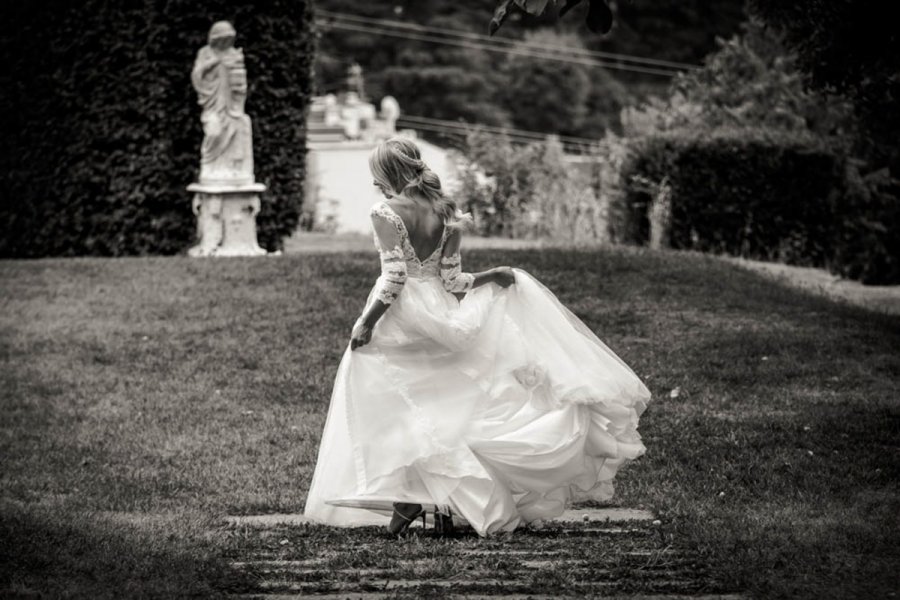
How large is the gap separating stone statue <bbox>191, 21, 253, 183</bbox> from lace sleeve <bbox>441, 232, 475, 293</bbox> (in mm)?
9158

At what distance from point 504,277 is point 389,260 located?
0.70 m

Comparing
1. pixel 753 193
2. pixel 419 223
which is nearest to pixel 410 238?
pixel 419 223

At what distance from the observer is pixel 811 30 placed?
33.4 ft

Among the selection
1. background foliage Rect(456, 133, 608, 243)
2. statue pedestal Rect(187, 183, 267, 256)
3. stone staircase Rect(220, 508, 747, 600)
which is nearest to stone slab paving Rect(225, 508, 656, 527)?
stone staircase Rect(220, 508, 747, 600)

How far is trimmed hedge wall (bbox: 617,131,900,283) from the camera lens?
1827 centimetres

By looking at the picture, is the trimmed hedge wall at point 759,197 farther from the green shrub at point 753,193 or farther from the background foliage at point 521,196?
the background foliage at point 521,196

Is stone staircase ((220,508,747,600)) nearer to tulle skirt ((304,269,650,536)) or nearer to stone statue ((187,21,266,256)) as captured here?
tulle skirt ((304,269,650,536))

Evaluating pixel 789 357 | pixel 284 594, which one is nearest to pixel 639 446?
pixel 284 594

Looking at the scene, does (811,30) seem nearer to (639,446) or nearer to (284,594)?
(639,446)

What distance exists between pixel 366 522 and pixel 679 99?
21420 millimetres

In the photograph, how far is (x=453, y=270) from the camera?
6047 millimetres

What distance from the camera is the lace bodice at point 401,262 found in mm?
5766

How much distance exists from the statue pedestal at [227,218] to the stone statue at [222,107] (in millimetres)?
184

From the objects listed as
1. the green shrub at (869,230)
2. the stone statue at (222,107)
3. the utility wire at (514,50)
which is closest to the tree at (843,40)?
the green shrub at (869,230)
